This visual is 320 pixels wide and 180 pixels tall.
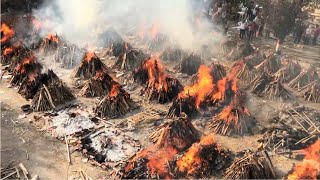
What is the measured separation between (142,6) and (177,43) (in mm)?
7858

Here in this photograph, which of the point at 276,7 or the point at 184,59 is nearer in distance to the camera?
the point at 184,59

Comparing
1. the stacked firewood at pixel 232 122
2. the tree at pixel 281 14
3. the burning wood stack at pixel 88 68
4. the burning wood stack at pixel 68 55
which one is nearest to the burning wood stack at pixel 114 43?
the burning wood stack at pixel 68 55

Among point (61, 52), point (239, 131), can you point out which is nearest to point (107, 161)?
point (239, 131)

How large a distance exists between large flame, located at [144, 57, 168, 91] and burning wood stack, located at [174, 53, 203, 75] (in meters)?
1.82

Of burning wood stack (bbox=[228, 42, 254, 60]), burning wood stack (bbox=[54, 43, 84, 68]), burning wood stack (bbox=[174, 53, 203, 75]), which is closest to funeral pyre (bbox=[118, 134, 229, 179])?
burning wood stack (bbox=[174, 53, 203, 75])

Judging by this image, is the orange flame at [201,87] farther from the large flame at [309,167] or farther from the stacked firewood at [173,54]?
the large flame at [309,167]

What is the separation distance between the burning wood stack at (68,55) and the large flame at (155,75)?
4.38 meters

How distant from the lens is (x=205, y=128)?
1319cm

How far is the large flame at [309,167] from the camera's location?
10437 millimetres

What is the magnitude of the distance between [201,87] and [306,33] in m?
11.2

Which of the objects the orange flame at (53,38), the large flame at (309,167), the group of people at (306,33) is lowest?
the large flame at (309,167)

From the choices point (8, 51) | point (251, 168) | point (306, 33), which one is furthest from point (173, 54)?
point (251, 168)

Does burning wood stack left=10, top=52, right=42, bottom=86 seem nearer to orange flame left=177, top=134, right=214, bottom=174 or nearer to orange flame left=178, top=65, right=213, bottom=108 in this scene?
orange flame left=178, top=65, right=213, bottom=108

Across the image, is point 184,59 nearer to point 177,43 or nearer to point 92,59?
point 177,43
